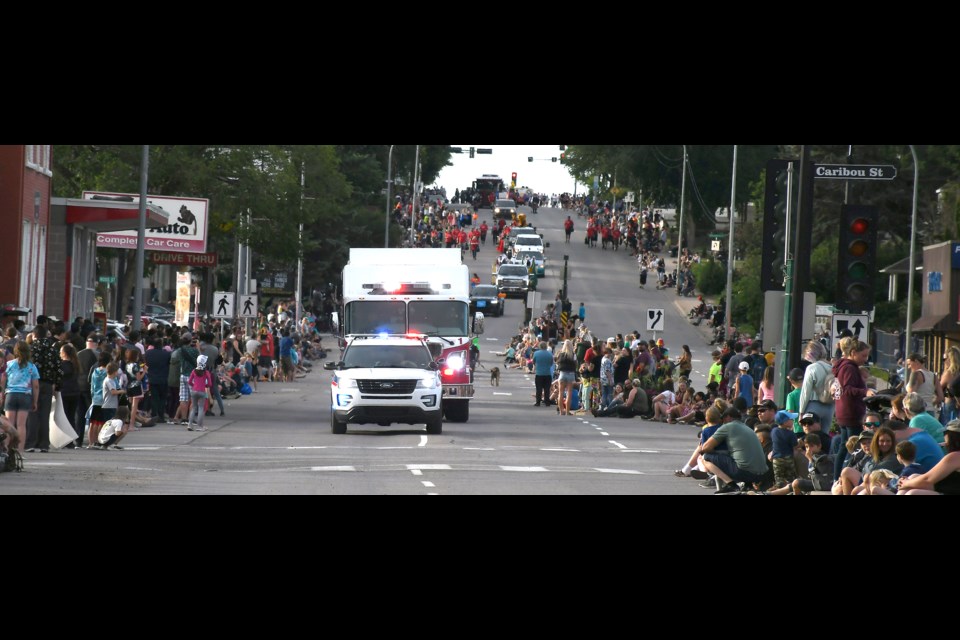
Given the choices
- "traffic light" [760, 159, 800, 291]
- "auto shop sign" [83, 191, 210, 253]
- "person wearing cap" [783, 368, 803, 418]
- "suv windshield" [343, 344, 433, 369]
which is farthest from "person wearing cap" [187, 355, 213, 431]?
"auto shop sign" [83, 191, 210, 253]

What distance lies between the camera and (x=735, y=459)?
64.9 ft

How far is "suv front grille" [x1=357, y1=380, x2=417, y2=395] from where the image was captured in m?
27.5

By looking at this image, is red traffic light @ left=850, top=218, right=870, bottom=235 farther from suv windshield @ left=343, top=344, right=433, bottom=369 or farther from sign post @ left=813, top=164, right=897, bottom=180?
suv windshield @ left=343, top=344, right=433, bottom=369

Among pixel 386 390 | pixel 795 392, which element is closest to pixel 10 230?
pixel 386 390

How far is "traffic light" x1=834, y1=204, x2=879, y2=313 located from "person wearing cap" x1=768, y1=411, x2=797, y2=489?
5.13 feet

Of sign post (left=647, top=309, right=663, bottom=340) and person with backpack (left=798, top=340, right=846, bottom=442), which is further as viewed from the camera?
sign post (left=647, top=309, right=663, bottom=340)

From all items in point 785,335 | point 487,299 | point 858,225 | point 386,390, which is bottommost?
point 386,390

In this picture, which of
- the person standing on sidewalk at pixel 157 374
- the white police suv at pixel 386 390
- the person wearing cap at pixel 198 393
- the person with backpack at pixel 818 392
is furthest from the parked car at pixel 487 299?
the person with backpack at pixel 818 392

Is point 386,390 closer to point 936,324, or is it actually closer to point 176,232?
point 176,232

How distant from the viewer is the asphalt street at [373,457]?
62.2 feet

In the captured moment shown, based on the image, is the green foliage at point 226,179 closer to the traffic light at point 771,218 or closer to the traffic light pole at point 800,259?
the traffic light at point 771,218

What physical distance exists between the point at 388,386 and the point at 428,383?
0.73 meters
